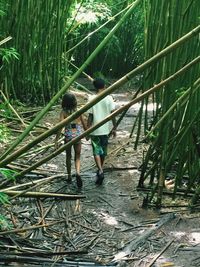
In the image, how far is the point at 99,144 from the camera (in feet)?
14.6

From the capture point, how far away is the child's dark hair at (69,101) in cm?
417

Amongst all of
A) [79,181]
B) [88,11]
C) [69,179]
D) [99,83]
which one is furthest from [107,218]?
[88,11]

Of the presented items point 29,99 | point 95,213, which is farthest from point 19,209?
point 29,99

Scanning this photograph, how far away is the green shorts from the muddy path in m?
0.27

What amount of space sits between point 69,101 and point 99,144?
511mm

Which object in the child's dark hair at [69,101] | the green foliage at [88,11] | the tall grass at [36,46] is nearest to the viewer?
the child's dark hair at [69,101]

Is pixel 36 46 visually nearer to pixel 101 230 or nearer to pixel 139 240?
pixel 101 230

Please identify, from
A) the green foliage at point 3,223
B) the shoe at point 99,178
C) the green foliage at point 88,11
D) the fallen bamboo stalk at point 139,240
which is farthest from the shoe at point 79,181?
the green foliage at point 88,11

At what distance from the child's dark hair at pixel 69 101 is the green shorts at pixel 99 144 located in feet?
1.21

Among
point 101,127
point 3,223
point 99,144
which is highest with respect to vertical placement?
point 101,127

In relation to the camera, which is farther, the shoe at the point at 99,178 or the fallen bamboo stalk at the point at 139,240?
the shoe at the point at 99,178

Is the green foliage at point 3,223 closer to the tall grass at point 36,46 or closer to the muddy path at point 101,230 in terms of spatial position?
the muddy path at point 101,230

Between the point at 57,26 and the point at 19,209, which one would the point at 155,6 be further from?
the point at 57,26

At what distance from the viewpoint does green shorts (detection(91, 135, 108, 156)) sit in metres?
4.41
